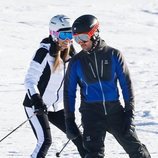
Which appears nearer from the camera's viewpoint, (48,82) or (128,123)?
(128,123)

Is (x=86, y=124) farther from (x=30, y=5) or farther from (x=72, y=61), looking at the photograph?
(x=30, y=5)

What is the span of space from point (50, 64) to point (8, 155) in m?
2.09

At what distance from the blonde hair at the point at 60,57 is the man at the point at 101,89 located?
2.33 feet

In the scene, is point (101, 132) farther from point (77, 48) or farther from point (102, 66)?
point (77, 48)

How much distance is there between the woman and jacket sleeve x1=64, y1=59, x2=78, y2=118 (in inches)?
22.2

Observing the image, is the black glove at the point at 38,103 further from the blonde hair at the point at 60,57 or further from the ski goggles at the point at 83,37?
the ski goggles at the point at 83,37

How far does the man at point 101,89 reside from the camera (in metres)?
4.70

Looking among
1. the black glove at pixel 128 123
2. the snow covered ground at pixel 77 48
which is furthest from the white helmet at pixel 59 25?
the snow covered ground at pixel 77 48

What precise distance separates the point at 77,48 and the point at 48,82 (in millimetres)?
13040

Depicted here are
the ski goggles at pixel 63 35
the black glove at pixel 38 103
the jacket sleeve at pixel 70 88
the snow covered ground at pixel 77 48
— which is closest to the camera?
the jacket sleeve at pixel 70 88

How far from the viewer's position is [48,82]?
5566 mm

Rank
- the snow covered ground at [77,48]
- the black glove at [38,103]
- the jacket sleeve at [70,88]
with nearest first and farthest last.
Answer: the jacket sleeve at [70,88] < the black glove at [38,103] < the snow covered ground at [77,48]

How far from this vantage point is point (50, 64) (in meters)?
5.50

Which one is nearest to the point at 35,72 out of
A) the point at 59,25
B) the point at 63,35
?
the point at 63,35
